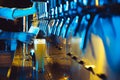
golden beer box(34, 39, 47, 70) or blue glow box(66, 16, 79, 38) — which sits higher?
blue glow box(66, 16, 79, 38)

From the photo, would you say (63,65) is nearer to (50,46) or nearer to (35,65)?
(35,65)

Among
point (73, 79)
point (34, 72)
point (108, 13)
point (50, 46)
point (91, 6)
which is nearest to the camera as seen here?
point (108, 13)

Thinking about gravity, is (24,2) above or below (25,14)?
above

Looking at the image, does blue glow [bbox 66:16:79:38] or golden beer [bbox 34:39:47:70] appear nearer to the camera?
blue glow [bbox 66:16:79:38]

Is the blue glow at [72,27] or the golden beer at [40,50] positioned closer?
the blue glow at [72,27]

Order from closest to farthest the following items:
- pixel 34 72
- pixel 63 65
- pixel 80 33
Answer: pixel 80 33 → pixel 34 72 → pixel 63 65

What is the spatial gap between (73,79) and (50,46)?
4423mm

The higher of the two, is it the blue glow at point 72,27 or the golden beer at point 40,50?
the blue glow at point 72,27

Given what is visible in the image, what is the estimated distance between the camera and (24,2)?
1320 cm

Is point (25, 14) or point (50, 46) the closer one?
point (25, 14)

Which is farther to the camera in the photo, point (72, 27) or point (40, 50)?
point (40, 50)

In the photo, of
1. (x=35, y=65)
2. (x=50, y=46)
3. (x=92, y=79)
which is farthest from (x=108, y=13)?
(x=50, y=46)

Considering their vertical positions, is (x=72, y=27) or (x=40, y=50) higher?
(x=72, y=27)

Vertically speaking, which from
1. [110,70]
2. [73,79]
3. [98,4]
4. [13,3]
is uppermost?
[13,3]
